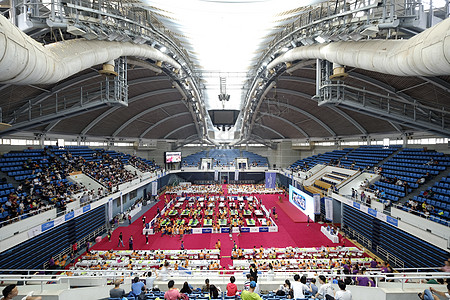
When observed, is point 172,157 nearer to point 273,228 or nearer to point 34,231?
point 273,228

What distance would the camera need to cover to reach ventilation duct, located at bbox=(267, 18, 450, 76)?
5.45m

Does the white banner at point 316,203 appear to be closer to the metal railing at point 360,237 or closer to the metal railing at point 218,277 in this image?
the metal railing at point 360,237

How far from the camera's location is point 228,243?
54.1ft

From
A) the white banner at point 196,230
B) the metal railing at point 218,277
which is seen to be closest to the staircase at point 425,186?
the metal railing at point 218,277

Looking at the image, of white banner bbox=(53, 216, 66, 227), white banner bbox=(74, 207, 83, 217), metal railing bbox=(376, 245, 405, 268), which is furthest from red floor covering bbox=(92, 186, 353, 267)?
white banner bbox=(53, 216, 66, 227)

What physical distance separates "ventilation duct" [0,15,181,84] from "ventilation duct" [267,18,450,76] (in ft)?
33.8

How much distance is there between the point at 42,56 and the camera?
20.7ft

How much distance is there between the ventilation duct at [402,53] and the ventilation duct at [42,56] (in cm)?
1029

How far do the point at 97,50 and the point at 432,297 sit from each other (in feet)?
45.3

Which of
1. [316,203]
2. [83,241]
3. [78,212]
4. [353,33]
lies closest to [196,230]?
[83,241]

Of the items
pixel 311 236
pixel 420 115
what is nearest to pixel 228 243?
pixel 311 236

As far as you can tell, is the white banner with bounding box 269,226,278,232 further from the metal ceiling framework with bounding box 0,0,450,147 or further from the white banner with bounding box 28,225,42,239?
the white banner with bounding box 28,225,42,239

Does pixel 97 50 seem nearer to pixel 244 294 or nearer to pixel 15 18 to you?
pixel 15 18

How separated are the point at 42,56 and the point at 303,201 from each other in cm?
2337
